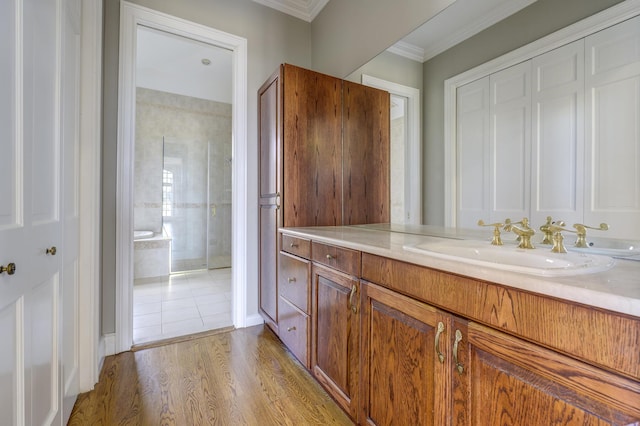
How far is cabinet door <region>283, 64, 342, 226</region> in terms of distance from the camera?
2.04 metres

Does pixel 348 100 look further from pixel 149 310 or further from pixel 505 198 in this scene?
pixel 149 310

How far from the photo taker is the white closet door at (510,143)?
1142 mm

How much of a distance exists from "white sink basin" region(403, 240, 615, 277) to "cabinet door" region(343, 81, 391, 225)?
2.88ft

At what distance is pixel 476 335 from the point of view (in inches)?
30.2

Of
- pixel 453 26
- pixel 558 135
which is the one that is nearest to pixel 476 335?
pixel 558 135

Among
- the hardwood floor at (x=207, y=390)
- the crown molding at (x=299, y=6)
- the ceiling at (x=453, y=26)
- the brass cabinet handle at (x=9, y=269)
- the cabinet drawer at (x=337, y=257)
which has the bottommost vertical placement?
the hardwood floor at (x=207, y=390)

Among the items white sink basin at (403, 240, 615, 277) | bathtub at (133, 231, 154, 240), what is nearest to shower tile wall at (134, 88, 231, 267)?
bathtub at (133, 231, 154, 240)

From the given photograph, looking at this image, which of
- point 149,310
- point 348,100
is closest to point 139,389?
point 149,310

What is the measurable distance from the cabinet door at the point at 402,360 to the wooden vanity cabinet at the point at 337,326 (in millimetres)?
65

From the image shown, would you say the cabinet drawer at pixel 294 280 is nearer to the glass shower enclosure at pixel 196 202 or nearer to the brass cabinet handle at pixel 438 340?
the brass cabinet handle at pixel 438 340

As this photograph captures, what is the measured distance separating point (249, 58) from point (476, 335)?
255 centimetres

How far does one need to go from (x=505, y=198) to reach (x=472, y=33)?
0.77 metres

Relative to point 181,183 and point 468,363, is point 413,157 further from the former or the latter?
point 181,183

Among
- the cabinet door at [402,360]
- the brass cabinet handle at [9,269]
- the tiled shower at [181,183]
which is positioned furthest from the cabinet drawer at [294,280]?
the tiled shower at [181,183]
